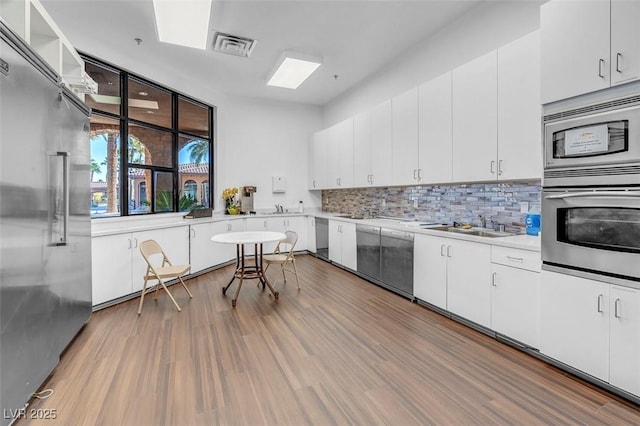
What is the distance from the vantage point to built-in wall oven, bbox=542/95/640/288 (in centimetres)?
193

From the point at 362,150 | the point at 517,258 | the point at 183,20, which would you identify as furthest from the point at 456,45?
the point at 183,20

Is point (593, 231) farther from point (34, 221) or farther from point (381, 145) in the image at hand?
point (34, 221)

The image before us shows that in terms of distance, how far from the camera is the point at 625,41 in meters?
1.91

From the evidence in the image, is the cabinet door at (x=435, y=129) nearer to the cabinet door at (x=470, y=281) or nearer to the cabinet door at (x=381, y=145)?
the cabinet door at (x=381, y=145)

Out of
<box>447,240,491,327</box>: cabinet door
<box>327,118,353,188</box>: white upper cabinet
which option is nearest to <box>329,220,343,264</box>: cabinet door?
<box>327,118,353,188</box>: white upper cabinet

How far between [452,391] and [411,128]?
3.06 meters

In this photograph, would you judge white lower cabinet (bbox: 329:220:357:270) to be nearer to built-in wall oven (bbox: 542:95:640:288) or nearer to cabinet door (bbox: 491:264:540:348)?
cabinet door (bbox: 491:264:540:348)

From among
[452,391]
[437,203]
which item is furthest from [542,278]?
[437,203]

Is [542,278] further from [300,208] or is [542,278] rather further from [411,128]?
[300,208]

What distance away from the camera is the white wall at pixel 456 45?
307cm

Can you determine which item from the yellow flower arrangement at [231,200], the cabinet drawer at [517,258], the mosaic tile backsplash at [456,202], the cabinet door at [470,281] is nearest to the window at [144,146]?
the yellow flower arrangement at [231,200]

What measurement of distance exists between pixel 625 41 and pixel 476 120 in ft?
4.25

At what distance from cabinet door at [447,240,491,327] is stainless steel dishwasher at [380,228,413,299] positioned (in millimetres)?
601

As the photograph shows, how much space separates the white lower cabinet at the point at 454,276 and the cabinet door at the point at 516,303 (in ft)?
0.26
